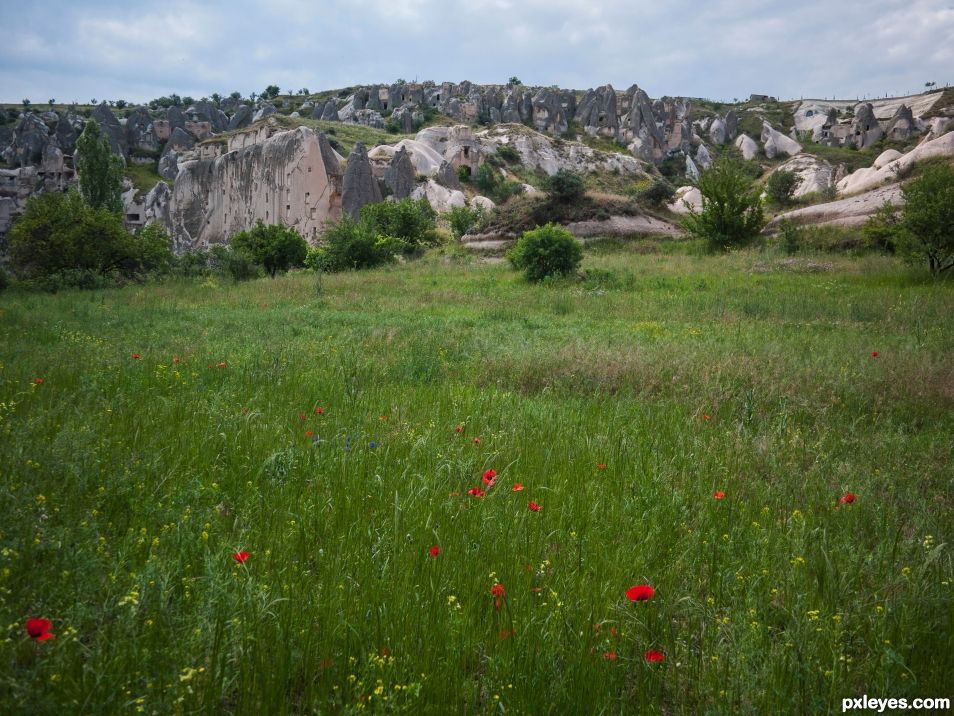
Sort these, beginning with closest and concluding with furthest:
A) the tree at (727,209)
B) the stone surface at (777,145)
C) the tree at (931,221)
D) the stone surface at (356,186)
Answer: the tree at (931,221) < the tree at (727,209) < the stone surface at (356,186) < the stone surface at (777,145)

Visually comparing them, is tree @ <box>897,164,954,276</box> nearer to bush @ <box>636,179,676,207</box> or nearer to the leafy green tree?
bush @ <box>636,179,676,207</box>

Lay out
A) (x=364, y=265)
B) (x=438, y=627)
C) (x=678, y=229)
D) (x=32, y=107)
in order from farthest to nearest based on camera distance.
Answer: (x=32, y=107), (x=678, y=229), (x=364, y=265), (x=438, y=627)

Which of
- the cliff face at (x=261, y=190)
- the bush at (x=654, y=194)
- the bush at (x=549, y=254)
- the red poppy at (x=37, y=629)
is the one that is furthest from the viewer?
the cliff face at (x=261, y=190)

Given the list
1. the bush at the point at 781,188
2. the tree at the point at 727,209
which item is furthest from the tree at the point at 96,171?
the bush at the point at 781,188

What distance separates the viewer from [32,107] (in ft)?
349

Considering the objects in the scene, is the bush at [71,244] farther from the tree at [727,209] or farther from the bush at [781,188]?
the bush at [781,188]

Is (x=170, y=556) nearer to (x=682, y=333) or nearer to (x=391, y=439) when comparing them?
(x=391, y=439)

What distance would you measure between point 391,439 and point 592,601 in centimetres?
224

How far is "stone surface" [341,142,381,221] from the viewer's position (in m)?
49.2

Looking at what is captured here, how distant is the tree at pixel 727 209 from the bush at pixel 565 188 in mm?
8087

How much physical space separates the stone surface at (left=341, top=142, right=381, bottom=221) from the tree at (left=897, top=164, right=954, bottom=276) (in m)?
41.7

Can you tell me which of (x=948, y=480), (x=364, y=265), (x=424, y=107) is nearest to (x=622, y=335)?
(x=948, y=480)

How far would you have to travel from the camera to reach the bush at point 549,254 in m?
20.6

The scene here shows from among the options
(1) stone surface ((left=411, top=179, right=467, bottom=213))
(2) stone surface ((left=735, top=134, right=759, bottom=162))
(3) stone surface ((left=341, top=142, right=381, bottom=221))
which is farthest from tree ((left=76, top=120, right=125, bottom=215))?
(2) stone surface ((left=735, top=134, right=759, bottom=162))
